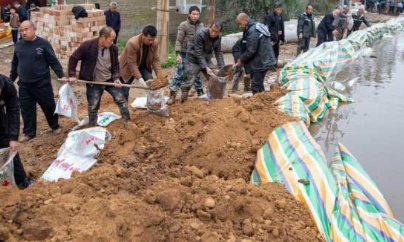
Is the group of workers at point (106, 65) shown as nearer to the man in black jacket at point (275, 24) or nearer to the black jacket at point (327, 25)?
the man in black jacket at point (275, 24)

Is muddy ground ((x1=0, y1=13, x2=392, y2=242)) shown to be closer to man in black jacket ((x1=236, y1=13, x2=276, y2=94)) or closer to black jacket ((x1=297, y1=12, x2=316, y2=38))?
man in black jacket ((x1=236, y1=13, x2=276, y2=94))

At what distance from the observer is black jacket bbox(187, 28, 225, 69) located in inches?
233

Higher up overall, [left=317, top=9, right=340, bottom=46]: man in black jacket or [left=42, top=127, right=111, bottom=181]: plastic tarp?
[left=317, top=9, right=340, bottom=46]: man in black jacket

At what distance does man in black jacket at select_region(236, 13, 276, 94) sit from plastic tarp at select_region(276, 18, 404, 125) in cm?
58

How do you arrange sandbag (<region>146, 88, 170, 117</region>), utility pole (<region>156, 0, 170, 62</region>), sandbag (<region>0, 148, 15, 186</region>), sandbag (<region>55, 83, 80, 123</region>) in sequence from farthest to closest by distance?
utility pole (<region>156, 0, 170, 62</region>)
sandbag (<region>146, 88, 170, 117</region>)
sandbag (<region>55, 83, 80, 123</region>)
sandbag (<region>0, 148, 15, 186</region>)

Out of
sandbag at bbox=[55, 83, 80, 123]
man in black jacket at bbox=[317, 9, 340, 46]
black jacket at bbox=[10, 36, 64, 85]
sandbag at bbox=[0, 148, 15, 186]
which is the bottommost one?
sandbag at bbox=[0, 148, 15, 186]

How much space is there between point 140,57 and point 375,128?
131 inches

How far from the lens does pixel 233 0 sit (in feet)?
47.5

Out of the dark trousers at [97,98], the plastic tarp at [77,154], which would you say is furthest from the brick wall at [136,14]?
the plastic tarp at [77,154]

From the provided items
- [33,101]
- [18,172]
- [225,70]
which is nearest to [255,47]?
[225,70]

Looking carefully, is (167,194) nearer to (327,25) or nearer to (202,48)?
(202,48)

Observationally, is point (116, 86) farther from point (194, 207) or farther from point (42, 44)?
point (194, 207)

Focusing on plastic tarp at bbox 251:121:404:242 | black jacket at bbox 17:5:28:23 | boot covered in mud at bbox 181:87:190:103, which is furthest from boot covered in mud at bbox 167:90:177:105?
black jacket at bbox 17:5:28:23

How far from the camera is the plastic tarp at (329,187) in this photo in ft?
10.3
